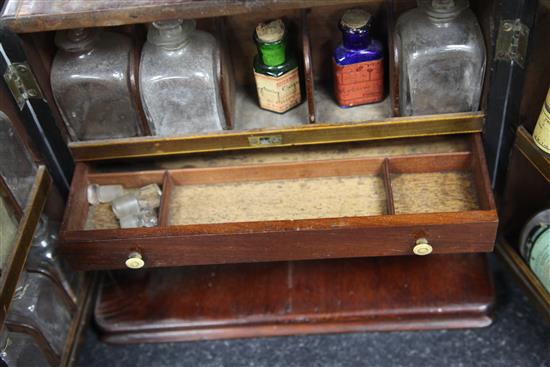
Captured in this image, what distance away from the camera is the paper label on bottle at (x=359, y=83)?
1216 mm

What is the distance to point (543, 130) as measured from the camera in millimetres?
1116

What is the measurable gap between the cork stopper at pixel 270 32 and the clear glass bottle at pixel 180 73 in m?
0.08

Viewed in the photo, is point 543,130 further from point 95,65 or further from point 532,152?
point 95,65

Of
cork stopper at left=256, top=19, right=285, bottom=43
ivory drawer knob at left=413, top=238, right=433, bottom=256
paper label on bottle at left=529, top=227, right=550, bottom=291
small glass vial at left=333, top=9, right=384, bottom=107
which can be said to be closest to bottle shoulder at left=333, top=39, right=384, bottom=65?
small glass vial at left=333, top=9, right=384, bottom=107

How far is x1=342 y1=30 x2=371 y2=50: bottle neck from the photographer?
3.83 ft

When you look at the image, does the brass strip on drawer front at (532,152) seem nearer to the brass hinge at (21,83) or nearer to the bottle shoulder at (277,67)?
the bottle shoulder at (277,67)

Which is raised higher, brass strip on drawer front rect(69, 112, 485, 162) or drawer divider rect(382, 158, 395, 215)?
brass strip on drawer front rect(69, 112, 485, 162)

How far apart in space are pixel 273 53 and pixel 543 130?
18.0 inches

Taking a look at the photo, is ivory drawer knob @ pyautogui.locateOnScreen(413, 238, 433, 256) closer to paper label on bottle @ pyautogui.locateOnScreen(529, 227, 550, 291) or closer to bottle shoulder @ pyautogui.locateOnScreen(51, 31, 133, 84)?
paper label on bottle @ pyautogui.locateOnScreen(529, 227, 550, 291)

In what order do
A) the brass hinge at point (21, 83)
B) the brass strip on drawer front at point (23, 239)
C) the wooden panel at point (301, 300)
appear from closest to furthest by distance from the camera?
the brass strip on drawer front at point (23, 239) < the brass hinge at point (21, 83) < the wooden panel at point (301, 300)

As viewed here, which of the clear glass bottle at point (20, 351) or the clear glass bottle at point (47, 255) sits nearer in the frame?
the clear glass bottle at point (20, 351)

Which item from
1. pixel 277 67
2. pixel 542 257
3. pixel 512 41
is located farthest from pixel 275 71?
pixel 542 257

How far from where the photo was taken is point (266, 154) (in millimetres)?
1344

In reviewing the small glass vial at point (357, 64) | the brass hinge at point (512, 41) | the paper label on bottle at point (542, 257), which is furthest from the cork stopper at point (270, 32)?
the paper label on bottle at point (542, 257)
